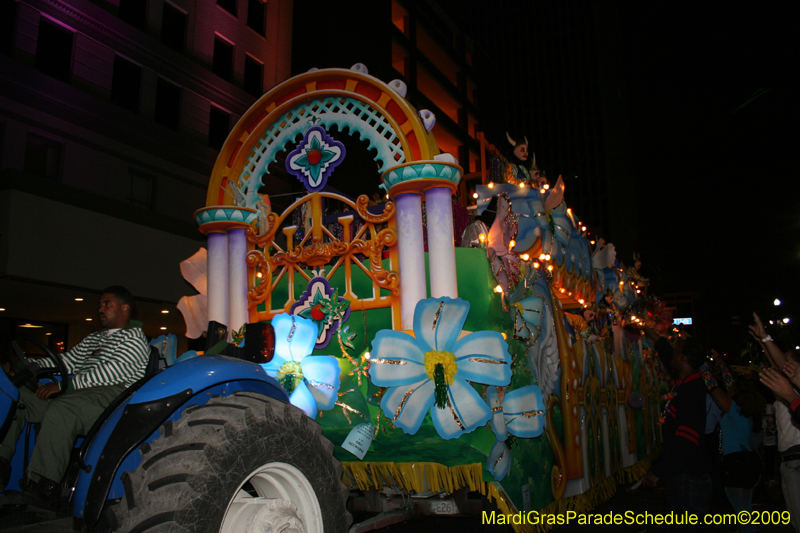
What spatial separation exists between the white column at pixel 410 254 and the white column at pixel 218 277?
183cm

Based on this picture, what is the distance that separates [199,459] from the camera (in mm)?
2064

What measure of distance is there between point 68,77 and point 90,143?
1.47 meters

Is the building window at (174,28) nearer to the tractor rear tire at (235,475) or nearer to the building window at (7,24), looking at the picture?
the building window at (7,24)

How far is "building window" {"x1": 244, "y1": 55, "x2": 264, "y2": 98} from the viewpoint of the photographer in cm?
1719

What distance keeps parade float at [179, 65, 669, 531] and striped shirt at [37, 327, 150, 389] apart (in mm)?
930

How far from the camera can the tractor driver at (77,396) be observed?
2.41 metres

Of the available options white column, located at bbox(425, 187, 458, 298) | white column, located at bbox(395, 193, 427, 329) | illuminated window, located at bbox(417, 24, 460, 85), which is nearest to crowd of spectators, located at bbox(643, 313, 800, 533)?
white column, located at bbox(425, 187, 458, 298)

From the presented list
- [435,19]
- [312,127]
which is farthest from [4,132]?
[435,19]

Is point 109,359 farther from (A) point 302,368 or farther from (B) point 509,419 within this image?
(B) point 509,419

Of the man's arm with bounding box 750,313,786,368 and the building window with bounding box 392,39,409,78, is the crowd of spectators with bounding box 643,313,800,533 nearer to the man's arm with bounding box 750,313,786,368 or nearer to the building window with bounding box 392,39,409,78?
the man's arm with bounding box 750,313,786,368

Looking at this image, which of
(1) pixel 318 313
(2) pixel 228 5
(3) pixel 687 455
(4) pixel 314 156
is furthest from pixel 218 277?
(2) pixel 228 5

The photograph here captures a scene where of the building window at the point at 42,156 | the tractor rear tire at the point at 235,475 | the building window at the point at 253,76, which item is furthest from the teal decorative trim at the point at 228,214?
the building window at the point at 253,76

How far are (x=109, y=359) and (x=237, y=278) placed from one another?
2.30 m

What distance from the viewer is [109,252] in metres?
11.2
